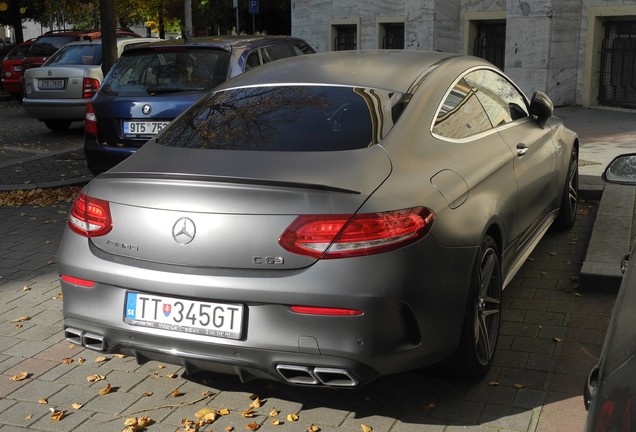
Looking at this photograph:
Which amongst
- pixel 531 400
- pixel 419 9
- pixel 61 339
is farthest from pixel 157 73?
pixel 419 9

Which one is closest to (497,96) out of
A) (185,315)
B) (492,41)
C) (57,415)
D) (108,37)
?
(185,315)

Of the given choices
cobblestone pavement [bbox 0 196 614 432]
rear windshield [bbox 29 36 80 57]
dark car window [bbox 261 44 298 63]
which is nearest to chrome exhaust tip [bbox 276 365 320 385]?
cobblestone pavement [bbox 0 196 614 432]

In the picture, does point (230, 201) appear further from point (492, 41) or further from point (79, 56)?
point (492, 41)

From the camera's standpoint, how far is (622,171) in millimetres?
3447

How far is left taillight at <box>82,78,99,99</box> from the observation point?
14.8 metres

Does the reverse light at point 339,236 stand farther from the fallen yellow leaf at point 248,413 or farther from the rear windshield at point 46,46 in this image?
the rear windshield at point 46,46

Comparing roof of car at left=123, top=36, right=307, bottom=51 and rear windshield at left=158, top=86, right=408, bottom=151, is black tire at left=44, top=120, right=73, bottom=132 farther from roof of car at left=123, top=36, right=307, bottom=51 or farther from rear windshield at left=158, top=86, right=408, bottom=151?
rear windshield at left=158, top=86, right=408, bottom=151

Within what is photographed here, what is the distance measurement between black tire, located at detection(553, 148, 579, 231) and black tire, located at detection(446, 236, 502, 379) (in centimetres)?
259

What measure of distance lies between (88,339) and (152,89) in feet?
15.2

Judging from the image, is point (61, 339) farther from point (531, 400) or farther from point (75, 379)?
point (531, 400)

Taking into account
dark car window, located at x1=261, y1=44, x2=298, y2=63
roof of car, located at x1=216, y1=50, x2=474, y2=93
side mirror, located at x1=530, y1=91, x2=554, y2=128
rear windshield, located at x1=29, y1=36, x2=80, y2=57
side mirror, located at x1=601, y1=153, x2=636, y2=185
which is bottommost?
rear windshield, located at x1=29, y1=36, x2=80, y2=57

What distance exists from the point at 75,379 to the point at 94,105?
14.2 ft

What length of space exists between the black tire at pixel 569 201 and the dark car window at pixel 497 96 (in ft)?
3.80

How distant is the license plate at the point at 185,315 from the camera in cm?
363
